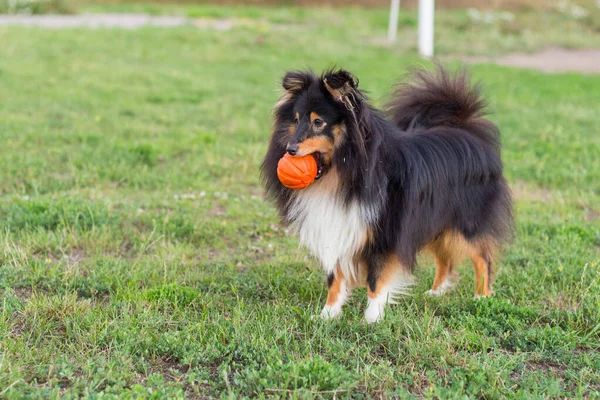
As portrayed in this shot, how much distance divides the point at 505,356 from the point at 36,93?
931cm

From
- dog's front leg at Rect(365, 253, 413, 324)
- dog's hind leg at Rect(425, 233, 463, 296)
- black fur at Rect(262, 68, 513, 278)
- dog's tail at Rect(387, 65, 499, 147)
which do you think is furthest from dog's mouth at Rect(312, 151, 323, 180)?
dog's hind leg at Rect(425, 233, 463, 296)

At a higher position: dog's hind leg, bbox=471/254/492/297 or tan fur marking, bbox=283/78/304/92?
tan fur marking, bbox=283/78/304/92

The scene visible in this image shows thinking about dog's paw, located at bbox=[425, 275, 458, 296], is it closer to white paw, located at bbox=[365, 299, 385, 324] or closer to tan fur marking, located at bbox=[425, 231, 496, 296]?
tan fur marking, located at bbox=[425, 231, 496, 296]

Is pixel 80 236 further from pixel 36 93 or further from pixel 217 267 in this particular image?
pixel 36 93

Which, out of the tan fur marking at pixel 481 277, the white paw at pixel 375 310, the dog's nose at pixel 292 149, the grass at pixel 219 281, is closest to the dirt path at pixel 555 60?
the grass at pixel 219 281

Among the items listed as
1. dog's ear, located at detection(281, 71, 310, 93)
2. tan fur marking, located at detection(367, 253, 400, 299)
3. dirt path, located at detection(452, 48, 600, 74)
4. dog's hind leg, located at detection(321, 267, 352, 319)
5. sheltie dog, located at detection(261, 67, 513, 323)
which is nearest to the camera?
sheltie dog, located at detection(261, 67, 513, 323)

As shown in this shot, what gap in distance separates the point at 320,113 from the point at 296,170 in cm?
39

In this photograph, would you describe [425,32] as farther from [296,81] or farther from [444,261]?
[296,81]

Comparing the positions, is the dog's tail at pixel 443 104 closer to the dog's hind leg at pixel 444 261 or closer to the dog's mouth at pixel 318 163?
the dog's hind leg at pixel 444 261

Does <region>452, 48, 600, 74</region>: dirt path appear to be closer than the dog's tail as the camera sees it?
No

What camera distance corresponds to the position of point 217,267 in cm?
491

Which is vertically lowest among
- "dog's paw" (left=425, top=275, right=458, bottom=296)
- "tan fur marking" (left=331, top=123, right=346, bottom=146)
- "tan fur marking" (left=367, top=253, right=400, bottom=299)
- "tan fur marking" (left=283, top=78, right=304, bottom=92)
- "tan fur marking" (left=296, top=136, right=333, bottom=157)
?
"dog's paw" (left=425, top=275, right=458, bottom=296)

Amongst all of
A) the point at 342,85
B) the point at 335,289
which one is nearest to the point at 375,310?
the point at 335,289

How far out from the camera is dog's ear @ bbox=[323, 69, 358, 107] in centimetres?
357
